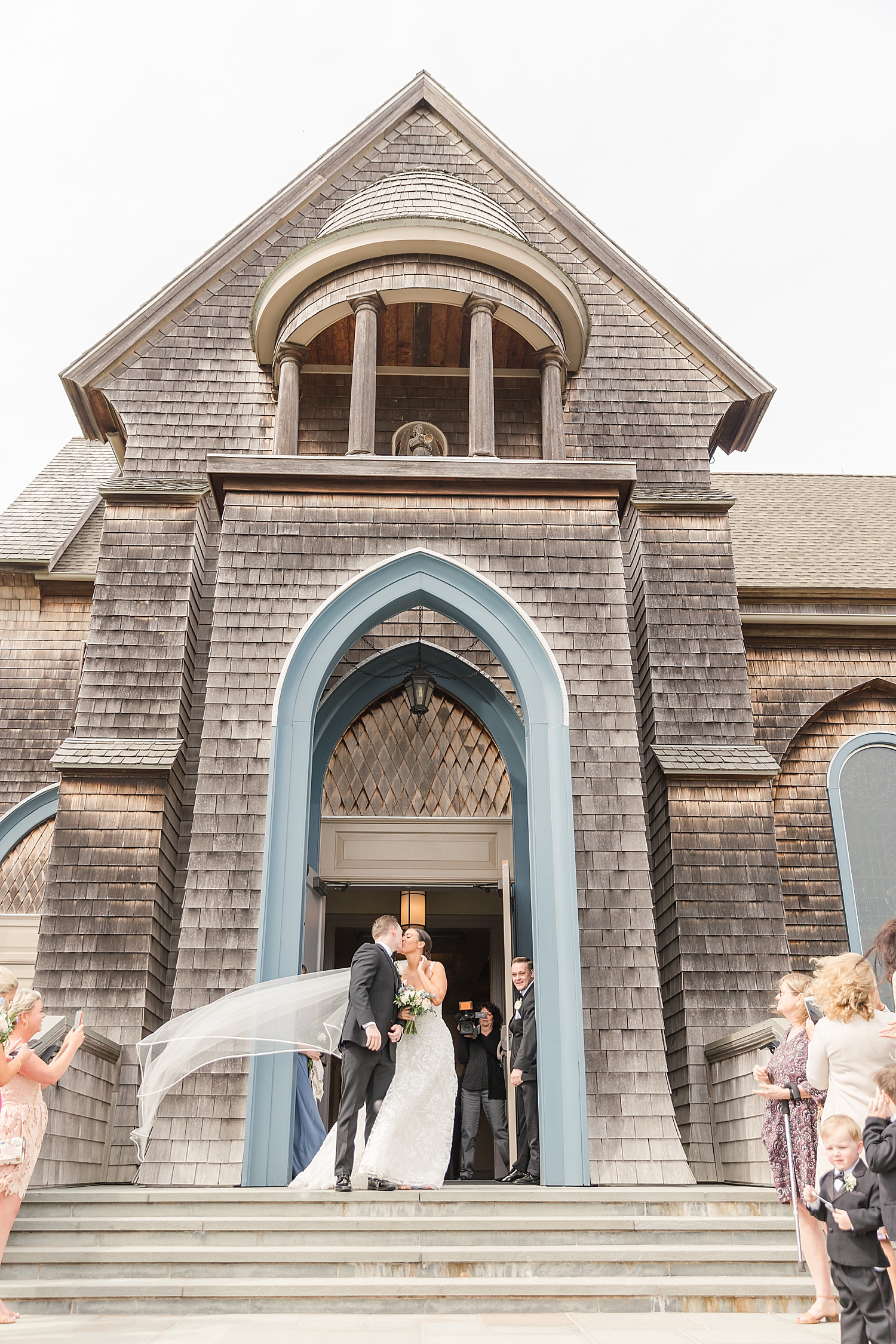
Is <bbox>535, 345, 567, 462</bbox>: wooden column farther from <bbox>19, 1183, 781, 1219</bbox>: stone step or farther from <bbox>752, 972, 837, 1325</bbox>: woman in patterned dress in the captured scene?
<bbox>19, 1183, 781, 1219</bbox>: stone step

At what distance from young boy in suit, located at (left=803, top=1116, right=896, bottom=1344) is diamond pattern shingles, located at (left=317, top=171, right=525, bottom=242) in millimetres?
8917

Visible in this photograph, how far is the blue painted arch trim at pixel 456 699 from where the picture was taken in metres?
10.2

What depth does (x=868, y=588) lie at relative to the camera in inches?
461

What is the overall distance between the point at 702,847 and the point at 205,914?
420 centimetres

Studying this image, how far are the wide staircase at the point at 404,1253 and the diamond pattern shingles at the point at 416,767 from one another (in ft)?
15.5

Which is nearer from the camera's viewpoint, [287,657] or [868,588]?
[287,657]

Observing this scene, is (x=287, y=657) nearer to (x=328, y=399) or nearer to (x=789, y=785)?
(x=328, y=399)

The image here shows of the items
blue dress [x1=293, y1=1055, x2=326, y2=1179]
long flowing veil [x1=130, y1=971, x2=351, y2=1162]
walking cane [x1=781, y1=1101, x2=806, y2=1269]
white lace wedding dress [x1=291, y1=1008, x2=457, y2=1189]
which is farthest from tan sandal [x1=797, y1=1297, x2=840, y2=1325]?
blue dress [x1=293, y1=1055, x2=326, y2=1179]

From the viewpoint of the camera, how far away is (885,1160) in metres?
3.78

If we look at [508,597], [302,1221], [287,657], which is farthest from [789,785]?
[302,1221]

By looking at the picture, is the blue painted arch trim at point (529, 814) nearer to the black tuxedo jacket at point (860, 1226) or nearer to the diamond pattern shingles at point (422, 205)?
the black tuxedo jacket at point (860, 1226)

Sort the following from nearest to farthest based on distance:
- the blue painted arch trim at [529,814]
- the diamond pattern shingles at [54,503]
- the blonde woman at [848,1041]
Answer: the blonde woman at [848,1041] < the blue painted arch trim at [529,814] < the diamond pattern shingles at [54,503]

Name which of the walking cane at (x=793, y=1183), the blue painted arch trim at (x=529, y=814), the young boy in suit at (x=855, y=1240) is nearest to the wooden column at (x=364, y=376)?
the blue painted arch trim at (x=529, y=814)

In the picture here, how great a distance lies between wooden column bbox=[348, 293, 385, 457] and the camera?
9961 millimetres
